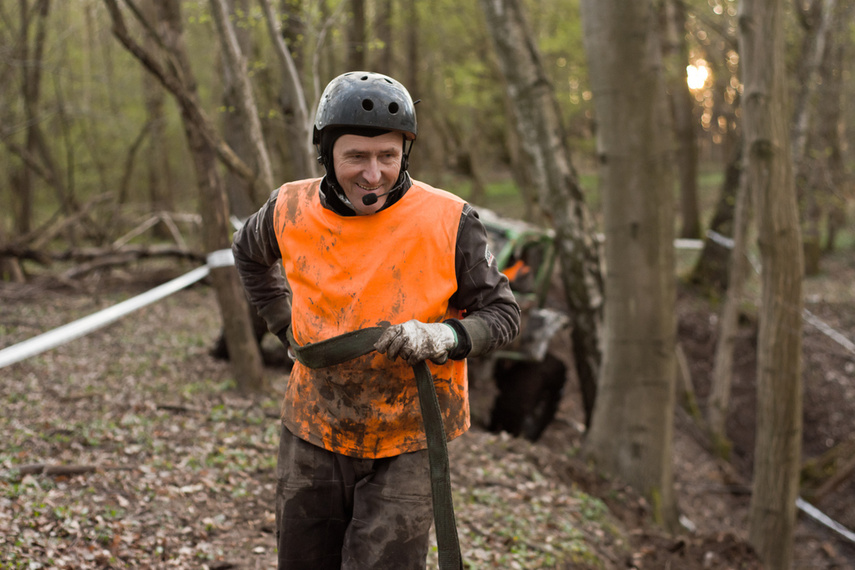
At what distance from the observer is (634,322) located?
6.46 m

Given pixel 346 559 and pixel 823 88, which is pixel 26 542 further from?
pixel 823 88

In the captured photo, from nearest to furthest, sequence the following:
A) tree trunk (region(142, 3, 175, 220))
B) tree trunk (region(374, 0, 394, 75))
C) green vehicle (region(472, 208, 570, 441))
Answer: green vehicle (region(472, 208, 570, 441)) < tree trunk (region(142, 3, 175, 220)) < tree trunk (region(374, 0, 394, 75))

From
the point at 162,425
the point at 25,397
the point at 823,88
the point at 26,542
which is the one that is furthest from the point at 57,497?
the point at 823,88

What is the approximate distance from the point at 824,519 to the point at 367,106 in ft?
27.4

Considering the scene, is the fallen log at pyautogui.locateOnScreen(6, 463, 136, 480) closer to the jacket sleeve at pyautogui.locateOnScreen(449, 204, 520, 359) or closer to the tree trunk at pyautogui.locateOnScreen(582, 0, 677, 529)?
the jacket sleeve at pyautogui.locateOnScreen(449, 204, 520, 359)

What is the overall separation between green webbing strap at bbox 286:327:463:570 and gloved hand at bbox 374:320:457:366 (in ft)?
0.31

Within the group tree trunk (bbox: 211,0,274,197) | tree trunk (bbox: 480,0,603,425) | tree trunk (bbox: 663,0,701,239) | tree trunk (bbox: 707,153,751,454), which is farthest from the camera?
tree trunk (bbox: 663,0,701,239)

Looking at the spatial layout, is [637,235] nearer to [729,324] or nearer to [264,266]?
[729,324]

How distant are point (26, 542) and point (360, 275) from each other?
7.62 feet

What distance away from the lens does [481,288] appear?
8.22 ft

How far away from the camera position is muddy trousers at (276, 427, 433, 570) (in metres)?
2.42

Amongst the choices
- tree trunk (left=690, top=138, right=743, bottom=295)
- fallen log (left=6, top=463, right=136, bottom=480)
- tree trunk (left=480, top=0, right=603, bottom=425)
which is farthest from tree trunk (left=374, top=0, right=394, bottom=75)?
fallen log (left=6, top=463, right=136, bottom=480)

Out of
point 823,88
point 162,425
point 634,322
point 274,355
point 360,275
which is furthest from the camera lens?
point 823,88

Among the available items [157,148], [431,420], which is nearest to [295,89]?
[431,420]
